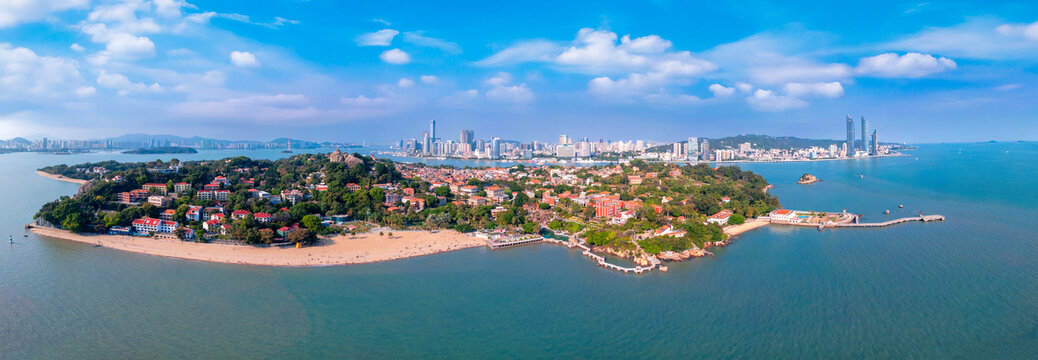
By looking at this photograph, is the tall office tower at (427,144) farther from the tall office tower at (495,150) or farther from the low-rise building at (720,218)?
the low-rise building at (720,218)

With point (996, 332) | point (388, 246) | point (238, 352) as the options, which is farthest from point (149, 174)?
point (996, 332)

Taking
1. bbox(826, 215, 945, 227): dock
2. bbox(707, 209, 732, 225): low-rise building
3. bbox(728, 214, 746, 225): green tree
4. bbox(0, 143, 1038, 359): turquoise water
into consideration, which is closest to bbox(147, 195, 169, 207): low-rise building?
bbox(0, 143, 1038, 359): turquoise water

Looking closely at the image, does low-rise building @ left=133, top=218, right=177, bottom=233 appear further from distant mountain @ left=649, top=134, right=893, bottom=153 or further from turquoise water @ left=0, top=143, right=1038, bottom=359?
distant mountain @ left=649, top=134, right=893, bottom=153

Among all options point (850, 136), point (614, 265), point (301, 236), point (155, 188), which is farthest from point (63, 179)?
point (850, 136)

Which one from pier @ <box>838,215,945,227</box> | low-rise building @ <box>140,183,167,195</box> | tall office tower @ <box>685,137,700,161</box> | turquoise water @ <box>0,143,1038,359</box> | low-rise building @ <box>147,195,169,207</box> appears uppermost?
tall office tower @ <box>685,137,700,161</box>

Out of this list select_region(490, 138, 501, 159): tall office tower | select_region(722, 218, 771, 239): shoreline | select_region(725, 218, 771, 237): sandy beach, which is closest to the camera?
select_region(722, 218, 771, 239): shoreline

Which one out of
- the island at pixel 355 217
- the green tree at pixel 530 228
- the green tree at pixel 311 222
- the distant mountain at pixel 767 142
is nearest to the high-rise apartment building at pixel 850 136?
the distant mountain at pixel 767 142
